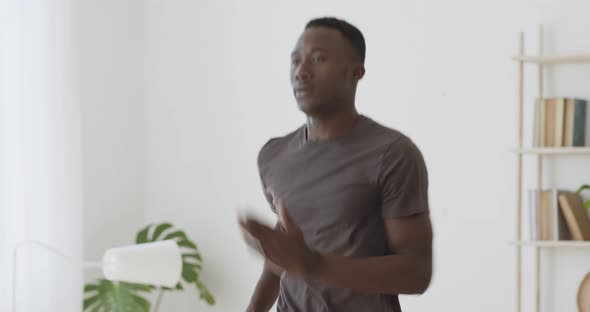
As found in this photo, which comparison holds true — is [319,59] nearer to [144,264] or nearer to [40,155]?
[144,264]

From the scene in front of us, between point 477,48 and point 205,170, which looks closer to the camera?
point 477,48

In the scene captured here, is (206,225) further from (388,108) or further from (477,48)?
(477,48)

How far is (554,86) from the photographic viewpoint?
3.55m

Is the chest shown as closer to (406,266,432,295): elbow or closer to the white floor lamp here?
(406,266,432,295): elbow

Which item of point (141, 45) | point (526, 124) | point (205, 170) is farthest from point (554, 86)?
point (141, 45)

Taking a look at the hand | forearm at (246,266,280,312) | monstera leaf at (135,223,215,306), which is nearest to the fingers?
the hand

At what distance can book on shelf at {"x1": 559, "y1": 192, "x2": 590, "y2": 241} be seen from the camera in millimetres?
3359

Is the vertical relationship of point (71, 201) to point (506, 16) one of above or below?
below

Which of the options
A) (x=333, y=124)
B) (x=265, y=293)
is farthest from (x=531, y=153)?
(x=333, y=124)

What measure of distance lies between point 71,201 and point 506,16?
1.91 meters

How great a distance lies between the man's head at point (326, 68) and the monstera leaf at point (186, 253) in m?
2.60

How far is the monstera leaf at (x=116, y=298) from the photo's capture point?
12.3 ft

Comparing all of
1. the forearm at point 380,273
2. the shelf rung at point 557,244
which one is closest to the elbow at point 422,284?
the forearm at point 380,273

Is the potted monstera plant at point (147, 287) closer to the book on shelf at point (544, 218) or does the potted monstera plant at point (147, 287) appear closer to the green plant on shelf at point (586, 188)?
the book on shelf at point (544, 218)
